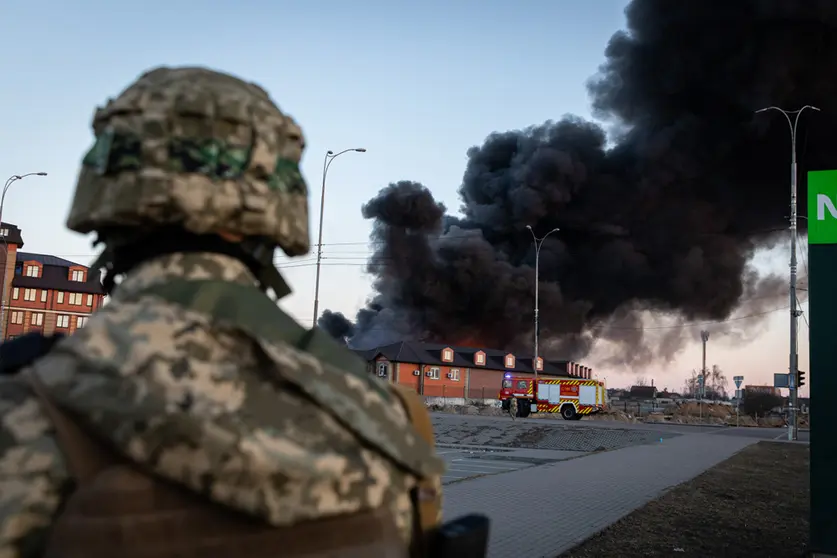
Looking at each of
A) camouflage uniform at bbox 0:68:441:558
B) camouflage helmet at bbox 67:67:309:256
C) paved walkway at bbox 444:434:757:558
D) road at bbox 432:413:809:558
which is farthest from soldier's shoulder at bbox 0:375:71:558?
paved walkway at bbox 444:434:757:558

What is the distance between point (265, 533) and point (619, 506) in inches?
394

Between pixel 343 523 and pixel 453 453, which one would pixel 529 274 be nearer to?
pixel 453 453

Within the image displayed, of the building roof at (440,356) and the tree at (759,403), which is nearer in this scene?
the tree at (759,403)

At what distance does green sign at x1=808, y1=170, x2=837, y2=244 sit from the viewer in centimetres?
705

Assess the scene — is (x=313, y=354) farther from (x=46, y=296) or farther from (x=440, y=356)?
(x=46, y=296)

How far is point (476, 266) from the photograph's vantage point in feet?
194

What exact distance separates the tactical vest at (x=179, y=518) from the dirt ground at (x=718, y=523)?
21.4 feet

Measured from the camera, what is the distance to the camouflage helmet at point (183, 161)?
1543mm

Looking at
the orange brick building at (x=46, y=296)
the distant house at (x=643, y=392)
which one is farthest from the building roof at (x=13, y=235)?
the distant house at (x=643, y=392)

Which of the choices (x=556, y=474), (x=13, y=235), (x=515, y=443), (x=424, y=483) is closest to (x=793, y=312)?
(x=515, y=443)

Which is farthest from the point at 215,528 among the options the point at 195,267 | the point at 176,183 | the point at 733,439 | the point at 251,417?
the point at 733,439

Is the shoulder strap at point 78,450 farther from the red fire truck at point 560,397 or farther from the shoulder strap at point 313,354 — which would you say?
the red fire truck at point 560,397

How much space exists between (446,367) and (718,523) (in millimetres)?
51120

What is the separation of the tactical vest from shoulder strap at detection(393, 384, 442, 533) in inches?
4.1
